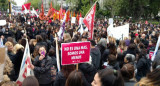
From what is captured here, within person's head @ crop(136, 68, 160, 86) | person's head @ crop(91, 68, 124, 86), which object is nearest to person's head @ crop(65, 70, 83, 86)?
person's head @ crop(91, 68, 124, 86)

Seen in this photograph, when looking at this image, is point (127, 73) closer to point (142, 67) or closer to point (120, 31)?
point (142, 67)

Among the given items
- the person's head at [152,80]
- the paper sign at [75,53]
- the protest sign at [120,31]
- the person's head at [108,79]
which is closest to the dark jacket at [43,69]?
the paper sign at [75,53]

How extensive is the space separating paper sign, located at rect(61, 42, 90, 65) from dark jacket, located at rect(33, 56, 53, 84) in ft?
2.05

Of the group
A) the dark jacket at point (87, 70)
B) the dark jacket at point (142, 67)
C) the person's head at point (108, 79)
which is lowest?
the dark jacket at point (142, 67)

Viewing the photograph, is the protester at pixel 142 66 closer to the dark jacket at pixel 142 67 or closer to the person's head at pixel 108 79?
the dark jacket at pixel 142 67

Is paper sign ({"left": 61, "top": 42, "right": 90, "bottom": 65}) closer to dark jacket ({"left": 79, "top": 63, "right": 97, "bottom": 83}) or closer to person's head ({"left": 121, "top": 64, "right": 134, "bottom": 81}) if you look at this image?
dark jacket ({"left": 79, "top": 63, "right": 97, "bottom": 83})

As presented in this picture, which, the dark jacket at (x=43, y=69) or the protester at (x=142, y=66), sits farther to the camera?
the protester at (x=142, y=66)

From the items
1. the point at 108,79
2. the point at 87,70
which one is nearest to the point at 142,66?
the point at 87,70

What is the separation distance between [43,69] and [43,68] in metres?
0.02

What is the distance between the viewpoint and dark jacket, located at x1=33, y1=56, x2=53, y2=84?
13.5ft

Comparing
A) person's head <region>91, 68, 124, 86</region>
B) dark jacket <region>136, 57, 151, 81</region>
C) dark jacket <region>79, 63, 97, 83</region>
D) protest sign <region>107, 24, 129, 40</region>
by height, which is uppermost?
protest sign <region>107, 24, 129, 40</region>

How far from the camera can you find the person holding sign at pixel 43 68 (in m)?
4.11

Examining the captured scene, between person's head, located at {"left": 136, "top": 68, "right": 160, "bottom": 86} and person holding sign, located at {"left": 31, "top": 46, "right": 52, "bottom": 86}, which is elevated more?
person's head, located at {"left": 136, "top": 68, "right": 160, "bottom": 86}

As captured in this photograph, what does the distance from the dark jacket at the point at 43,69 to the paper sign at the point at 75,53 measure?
2.05ft
